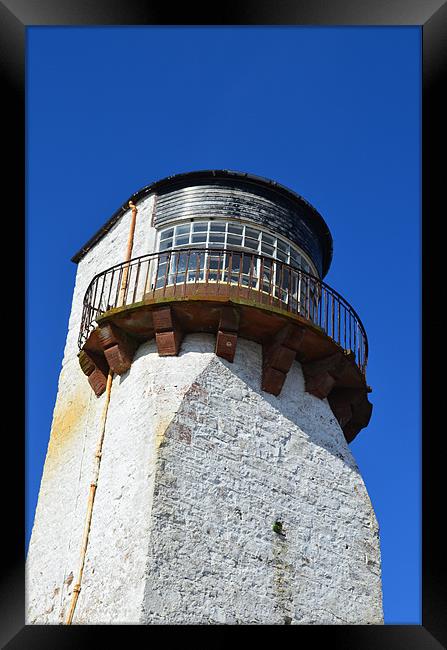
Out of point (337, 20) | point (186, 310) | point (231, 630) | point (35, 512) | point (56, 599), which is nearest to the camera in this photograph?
point (231, 630)

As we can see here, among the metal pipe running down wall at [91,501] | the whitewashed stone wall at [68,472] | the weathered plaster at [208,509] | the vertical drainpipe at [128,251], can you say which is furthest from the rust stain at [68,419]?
the vertical drainpipe at [128,251]

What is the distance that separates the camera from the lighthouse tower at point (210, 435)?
13.3 meters

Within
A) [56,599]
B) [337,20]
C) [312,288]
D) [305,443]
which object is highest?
[312,288]

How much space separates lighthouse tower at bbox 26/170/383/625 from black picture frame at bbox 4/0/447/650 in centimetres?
669

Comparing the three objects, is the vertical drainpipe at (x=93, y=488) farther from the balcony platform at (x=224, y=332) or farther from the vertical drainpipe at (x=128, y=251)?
the balcony platform at (x=224, y=332)

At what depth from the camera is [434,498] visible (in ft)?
20.3

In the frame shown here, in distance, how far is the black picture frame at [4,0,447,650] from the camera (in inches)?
235

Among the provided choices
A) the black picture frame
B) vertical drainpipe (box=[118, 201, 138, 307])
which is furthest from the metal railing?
the black picture frame

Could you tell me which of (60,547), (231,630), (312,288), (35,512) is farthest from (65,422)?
(231,630)

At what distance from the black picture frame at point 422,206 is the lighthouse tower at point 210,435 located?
6688 millimetres

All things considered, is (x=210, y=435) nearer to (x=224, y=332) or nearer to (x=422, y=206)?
(x=224, y=332)

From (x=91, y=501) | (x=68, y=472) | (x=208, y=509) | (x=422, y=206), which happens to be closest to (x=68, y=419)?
(x=68, y=472)

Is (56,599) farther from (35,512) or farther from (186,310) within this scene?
(186,310)

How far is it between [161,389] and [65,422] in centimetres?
338
